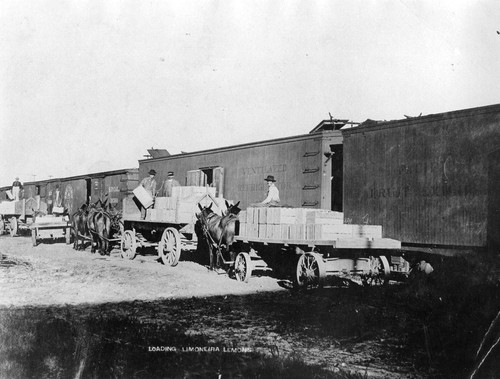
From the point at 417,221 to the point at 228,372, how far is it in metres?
6.65

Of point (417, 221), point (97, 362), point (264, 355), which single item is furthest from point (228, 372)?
point (417, 221)

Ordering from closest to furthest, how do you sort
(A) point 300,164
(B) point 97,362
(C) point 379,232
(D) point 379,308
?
1. (B) point 97,362
2. (D) point 379,308
3. (C) point 379,232
4. (A) point 300,164

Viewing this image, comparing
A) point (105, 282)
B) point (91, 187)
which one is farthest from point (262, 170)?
point (91, 187)

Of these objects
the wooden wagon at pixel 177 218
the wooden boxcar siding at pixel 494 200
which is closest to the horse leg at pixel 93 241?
the wooden wagon at pixel 177 218

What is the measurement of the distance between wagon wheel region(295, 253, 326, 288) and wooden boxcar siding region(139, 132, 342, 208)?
13.7ft

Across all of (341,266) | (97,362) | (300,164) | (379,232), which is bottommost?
(97,362)

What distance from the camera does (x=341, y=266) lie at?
8391 millimetres

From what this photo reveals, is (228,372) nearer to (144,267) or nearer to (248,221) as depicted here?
(248,221)

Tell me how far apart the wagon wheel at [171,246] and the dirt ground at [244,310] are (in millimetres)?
1307

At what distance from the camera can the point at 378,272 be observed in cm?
914

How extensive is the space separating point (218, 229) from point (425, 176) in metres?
4.67

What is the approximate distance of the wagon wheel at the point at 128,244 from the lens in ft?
45.0

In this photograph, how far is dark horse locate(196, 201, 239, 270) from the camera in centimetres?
1044

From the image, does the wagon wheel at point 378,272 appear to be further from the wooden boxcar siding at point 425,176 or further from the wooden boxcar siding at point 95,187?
the wooden boxcar siding at point 95,187
